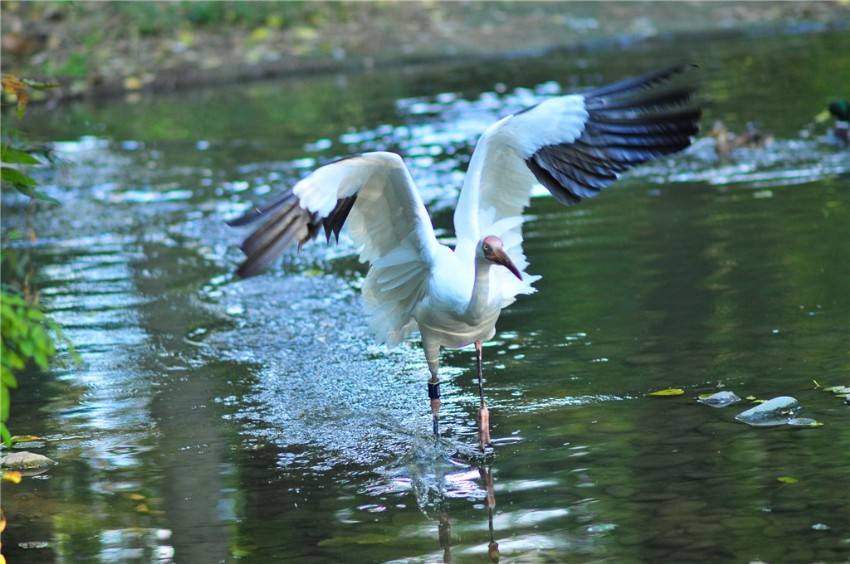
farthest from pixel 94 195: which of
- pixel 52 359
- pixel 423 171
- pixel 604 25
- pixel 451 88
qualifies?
pixel 604 25

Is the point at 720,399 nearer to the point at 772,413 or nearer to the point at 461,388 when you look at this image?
the point at 772,413

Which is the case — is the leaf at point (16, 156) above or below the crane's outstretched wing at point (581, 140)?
above

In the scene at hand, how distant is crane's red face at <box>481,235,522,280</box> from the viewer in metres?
5.74

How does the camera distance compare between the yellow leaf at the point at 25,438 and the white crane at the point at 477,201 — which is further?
the yellow leaf at the point at 25,438

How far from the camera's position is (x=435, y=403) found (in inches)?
251

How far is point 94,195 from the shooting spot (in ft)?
44.3

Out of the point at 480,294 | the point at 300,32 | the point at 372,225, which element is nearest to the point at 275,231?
the point at 372,225

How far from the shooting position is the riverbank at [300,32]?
2202cm

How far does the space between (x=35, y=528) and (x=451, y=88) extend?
45.8 ft

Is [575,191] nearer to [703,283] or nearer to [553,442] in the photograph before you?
[553,442]

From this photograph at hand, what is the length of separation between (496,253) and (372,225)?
36.8 inches

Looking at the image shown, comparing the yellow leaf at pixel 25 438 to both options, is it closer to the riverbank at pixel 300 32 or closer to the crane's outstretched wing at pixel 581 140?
the crane's outstretched wing at pixel 581 140

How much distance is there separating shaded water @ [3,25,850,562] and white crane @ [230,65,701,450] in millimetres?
644

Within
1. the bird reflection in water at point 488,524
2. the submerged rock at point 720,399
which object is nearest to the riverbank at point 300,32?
the submerged rock at point 720,399
